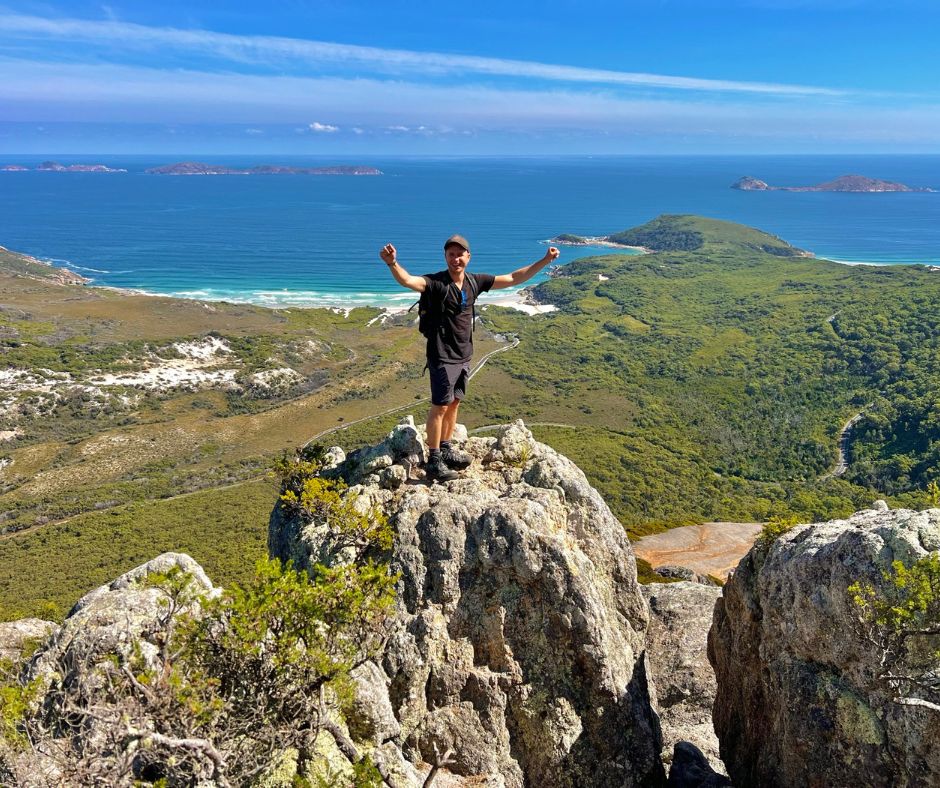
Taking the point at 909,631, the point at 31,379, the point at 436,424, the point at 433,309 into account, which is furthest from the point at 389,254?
the point at 31,379

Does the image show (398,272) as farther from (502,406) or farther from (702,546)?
(502,406)

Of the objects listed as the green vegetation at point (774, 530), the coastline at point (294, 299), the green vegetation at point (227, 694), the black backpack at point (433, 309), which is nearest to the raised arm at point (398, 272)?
the black backpack at point (433, 309)

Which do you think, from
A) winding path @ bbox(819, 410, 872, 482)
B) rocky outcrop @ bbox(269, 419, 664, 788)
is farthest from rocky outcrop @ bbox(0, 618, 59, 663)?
winding path @ bbox(819, 410, 872, 482)

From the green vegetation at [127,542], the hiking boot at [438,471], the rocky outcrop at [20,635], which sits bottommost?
the green vegetation at [127,542]

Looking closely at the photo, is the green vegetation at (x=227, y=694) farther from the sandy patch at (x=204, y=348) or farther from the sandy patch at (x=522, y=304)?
the sandy patch at (x=522, y=304)

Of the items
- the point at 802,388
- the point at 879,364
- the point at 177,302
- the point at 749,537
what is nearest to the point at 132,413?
the point at 177,302

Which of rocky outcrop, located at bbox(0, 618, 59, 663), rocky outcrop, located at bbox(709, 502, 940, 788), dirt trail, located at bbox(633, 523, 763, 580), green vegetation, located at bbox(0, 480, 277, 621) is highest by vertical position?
rocky outcrop, located at bbox(709, 502, 940, 788)

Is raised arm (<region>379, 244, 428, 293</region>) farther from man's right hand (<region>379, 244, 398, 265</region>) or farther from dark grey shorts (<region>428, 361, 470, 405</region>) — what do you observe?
dark grey shorts (<region>428, 361, 470, 405</region>)
